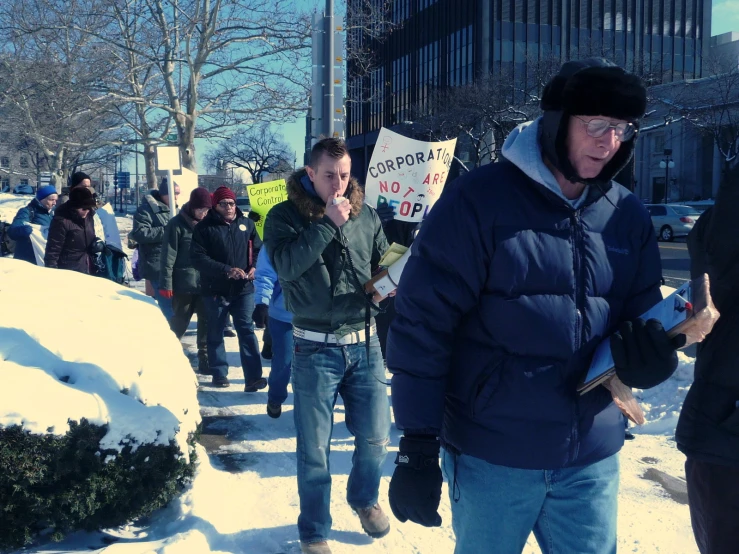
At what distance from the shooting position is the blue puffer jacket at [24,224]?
8.52 metres

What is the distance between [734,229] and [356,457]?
2.11 m

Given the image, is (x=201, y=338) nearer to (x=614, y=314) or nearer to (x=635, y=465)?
(x=635, y=465)

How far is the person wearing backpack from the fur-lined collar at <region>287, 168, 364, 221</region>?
5.99 metres

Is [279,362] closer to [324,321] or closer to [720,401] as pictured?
[324,321]

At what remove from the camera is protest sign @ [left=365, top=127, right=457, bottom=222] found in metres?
5.30

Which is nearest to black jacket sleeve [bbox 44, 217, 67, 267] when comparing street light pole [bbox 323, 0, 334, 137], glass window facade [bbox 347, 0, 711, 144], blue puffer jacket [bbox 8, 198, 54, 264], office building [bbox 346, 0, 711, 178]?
blue puffer jacket [bbox 8, 198, 54, 264]

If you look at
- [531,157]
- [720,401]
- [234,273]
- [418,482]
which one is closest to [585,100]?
[531,157]

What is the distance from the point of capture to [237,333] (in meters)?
6.80

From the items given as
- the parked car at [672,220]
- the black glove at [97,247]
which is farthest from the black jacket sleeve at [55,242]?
the parked car at [672,220]

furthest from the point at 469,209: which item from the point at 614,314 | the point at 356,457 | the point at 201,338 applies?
the point at 201,338

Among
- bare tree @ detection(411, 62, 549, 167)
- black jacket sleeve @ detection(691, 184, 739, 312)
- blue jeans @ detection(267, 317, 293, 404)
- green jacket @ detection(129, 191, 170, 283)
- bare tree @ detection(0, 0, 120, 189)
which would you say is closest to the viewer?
black jacket sleeve @ detection(691, 184, 739, 312)

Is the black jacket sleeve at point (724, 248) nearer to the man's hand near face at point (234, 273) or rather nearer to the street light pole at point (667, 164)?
the man's hand near face at point (234, 273)

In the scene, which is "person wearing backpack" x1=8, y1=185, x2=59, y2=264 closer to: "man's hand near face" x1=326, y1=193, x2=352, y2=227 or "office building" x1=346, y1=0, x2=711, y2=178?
"man's hand near face" x1=326, y1=193, x2=352, y2=227

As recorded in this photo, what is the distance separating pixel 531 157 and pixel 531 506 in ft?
3.34
